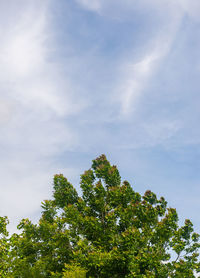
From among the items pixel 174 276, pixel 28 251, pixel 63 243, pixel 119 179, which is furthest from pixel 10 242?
pixel 174 276

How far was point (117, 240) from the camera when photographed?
22875 millimetres

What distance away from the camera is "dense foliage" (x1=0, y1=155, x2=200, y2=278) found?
21844 millimetres

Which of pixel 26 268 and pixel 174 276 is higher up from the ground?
pixel 26 268

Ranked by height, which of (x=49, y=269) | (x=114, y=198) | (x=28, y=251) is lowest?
(x=49, y=269)

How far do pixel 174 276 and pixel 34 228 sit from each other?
1457cm

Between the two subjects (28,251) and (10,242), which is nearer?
(10,242)

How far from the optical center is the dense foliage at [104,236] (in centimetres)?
2184

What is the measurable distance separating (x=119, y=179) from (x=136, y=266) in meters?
9.18

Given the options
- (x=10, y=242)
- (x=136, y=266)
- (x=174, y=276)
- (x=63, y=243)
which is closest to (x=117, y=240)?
(x=136, y=266)

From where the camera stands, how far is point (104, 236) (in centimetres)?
2442

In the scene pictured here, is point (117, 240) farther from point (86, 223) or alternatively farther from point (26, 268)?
point (26, 268)

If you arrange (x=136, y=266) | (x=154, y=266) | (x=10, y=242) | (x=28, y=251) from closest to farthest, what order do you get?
(x=10, y=242)
(x=136, y=266)
(x=154, y=266)
(x=28, y=251)

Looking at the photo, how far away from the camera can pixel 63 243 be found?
81.1 feet

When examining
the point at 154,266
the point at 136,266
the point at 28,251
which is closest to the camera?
the point at 136,266
